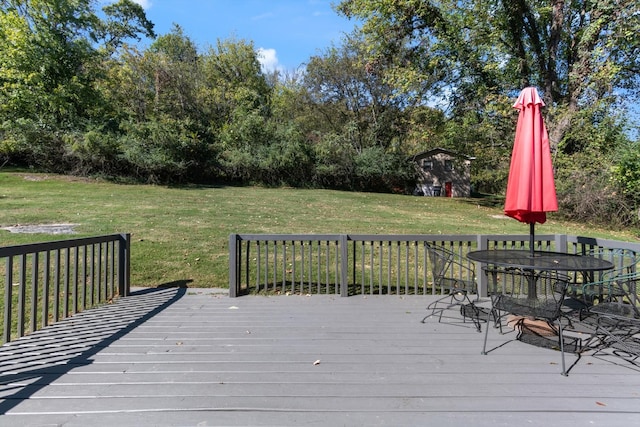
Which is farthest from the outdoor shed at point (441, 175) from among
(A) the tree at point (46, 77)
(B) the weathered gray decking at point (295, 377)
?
(B) the weathered gray decking at point (295, 377)

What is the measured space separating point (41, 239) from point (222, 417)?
6916mm

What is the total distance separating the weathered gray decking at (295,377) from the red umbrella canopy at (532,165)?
142 centimetres

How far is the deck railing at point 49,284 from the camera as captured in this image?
3.43 meters

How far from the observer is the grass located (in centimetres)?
674

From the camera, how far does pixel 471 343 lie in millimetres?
3547

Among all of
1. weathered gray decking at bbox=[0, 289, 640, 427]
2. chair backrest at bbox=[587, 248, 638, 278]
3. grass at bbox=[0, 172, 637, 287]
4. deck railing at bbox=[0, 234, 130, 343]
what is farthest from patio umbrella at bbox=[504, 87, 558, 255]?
deck railing at bbox=[0, 234, 130, 343]

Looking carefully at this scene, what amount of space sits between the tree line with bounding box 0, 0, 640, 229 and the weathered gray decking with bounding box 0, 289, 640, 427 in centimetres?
1349

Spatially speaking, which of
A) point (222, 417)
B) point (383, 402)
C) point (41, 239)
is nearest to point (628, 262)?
point (383, 402)

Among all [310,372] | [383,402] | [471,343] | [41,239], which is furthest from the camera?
[41,239]

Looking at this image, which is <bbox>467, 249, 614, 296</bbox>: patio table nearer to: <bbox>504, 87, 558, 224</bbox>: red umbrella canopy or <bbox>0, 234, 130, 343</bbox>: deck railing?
<bbox>504, 87, 558, 224</bbox>: red umbrella canopy

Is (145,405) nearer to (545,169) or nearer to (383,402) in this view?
(383,402)

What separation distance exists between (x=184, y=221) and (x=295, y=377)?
25.9ft

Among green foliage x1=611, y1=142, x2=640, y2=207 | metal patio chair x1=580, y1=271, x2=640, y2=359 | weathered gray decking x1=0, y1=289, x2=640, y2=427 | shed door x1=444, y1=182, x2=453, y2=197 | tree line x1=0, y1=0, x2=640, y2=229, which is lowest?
weathered gray decking x1=0, y1=289, x2=640, y2=427

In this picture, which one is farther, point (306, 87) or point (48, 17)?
point (306, 87)
